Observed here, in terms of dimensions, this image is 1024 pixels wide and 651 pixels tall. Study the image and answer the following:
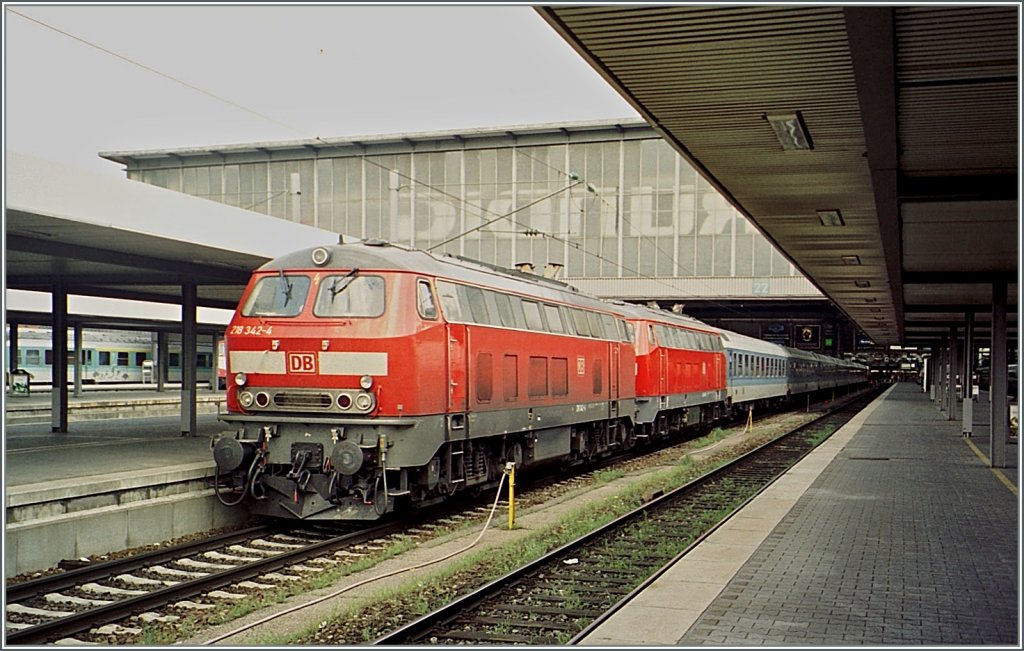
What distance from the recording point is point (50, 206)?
1275 cm

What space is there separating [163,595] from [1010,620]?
7415 mm

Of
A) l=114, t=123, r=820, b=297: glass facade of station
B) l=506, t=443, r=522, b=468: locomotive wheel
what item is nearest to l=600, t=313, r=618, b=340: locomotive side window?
l=506, t=443, r=522, b=468: locomotive wheel

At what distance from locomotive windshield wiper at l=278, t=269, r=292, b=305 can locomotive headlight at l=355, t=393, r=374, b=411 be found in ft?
5.78

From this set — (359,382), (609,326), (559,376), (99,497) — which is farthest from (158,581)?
(609,326)

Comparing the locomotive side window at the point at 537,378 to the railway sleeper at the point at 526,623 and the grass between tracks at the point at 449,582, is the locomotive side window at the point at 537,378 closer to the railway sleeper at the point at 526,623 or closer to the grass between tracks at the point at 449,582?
the grass between tracks at the point at 449,582

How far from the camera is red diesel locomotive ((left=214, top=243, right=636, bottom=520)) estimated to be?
12.0 metres

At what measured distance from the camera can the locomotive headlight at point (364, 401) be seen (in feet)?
39.5

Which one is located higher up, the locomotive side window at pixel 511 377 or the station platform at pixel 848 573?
the locomotive side window at pixel 511 377

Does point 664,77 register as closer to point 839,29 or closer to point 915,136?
point 839,29

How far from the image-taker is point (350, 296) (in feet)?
41.2

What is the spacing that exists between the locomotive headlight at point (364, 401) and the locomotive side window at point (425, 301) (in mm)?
1271

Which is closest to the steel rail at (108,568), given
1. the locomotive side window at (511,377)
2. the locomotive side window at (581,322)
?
the locomotive side window at (511,377)

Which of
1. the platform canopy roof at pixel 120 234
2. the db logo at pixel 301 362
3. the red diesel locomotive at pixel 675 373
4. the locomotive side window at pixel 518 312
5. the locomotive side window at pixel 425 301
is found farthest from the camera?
the red diesel locomotive at pixel 675 373

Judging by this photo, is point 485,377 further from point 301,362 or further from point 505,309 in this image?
point 301,362
